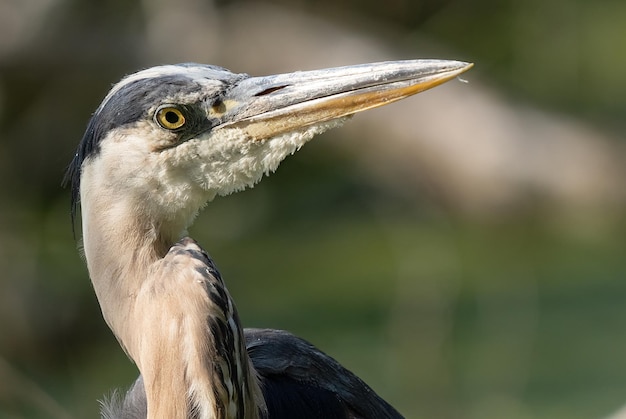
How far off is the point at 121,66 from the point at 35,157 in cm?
109

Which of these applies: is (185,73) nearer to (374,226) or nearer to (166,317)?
(166,317)

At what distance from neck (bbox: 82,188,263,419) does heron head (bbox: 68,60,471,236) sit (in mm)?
51

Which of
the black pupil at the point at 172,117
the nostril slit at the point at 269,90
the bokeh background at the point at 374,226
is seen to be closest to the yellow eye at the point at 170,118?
the black pupil at the point at 172,117

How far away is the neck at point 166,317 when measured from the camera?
2.25 metres

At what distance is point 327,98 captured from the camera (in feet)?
7.71

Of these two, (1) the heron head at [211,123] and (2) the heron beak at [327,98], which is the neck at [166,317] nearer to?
(1) the heron head at [211,123]

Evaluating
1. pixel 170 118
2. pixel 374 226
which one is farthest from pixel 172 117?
pixel 374 226

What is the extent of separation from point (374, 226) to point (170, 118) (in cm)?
502

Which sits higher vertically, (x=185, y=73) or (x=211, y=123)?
(x=185, y=73)

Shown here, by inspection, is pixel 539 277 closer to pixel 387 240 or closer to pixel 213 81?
pixel 387 240

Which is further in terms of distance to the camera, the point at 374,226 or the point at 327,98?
the point at 374,226

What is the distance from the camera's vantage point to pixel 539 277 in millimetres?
6730

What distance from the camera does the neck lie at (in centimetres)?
225

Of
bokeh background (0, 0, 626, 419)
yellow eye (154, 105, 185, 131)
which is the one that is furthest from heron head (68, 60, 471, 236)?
bokeh background (0, 0, 626, 419)
